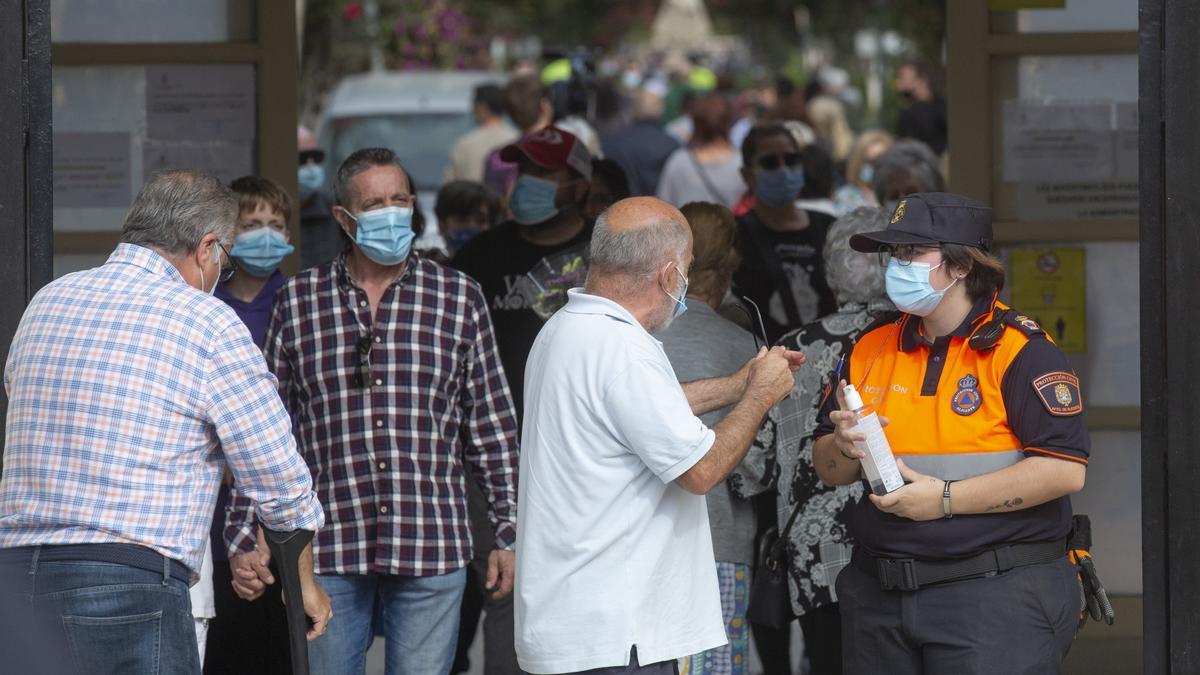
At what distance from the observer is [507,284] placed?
592 centimetres

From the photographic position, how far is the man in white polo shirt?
3912 millimetres

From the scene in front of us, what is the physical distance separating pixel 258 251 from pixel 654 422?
228 centimetres

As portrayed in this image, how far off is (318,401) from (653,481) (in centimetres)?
129

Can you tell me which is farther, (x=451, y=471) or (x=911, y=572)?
(x=451, y=471)

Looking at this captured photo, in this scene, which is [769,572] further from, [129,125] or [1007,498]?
[129,125]

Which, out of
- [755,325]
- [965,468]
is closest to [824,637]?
[755,325]

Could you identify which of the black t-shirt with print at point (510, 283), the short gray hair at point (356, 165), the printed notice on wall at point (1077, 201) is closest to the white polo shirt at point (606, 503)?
the short gray hair at point (356, 165)

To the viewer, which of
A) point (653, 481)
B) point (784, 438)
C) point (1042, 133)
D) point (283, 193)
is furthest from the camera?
point (1042, 133)

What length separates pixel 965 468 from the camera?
161 inches

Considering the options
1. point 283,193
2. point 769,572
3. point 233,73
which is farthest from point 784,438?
point 233,73

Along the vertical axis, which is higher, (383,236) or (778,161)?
(778,161)

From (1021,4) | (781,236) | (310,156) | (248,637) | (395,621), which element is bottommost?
(248,637)

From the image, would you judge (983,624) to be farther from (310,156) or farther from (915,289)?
(310,156)

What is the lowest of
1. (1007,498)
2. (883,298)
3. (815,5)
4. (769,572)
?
(769,572)
